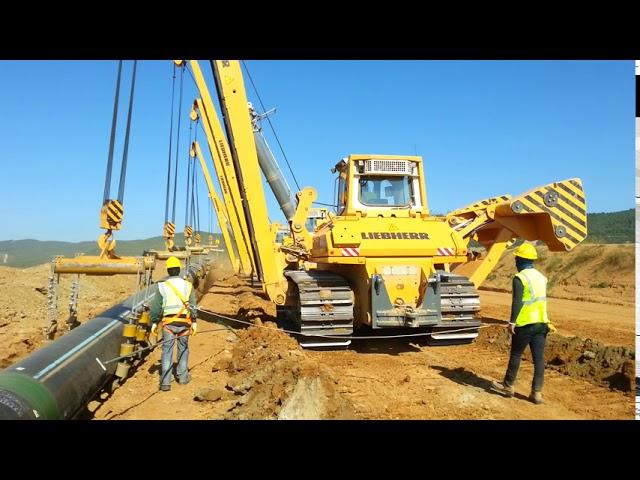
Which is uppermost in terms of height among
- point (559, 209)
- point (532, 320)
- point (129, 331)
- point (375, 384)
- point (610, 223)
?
point (610, 223)

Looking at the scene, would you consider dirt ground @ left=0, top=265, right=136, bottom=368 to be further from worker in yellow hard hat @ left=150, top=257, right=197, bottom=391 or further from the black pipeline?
worker in yellow hard hat @ left=150, top=257, right=197, bottom=391

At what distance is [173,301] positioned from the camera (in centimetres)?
640

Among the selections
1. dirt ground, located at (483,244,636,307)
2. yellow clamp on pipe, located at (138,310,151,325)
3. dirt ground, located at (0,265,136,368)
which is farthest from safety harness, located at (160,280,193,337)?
dirt ground, located at (483,244,636,307)

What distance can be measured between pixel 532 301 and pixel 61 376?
475cm

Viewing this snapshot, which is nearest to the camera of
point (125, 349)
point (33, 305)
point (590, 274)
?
point (125, 349)

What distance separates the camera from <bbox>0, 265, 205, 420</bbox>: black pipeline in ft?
13.0

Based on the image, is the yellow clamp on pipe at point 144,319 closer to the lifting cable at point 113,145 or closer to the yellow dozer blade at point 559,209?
the lifting cable at point 113,145

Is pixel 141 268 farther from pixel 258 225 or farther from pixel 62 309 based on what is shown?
pixel 62 309

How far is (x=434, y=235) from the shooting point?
7.58 m

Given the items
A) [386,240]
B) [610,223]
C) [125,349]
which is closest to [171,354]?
[125,349]

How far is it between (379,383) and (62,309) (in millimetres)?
12374

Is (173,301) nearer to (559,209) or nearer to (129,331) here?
(129,331)

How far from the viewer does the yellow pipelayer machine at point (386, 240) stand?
732 centimetres
